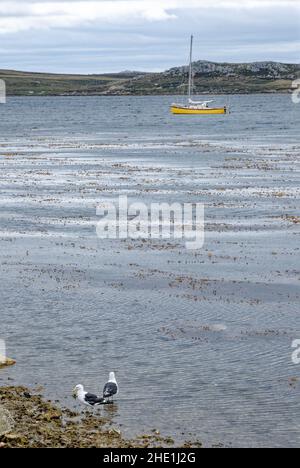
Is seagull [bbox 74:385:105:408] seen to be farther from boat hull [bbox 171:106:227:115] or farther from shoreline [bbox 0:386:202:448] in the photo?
boat hull [bbox 171:106:227:115]

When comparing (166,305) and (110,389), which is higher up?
(110,389)

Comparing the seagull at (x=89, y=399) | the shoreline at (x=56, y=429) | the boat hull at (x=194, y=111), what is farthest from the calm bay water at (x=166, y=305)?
the boat hull at (x=194, y=111)

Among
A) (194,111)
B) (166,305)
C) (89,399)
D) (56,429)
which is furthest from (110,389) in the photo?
(194,111)

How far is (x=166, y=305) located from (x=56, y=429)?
10.2 m

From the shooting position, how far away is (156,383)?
1975cm

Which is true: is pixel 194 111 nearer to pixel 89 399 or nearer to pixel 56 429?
pixel 89 399

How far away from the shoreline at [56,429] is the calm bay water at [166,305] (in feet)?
1.42

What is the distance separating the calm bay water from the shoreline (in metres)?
0.43

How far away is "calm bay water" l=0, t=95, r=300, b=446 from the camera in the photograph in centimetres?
1859

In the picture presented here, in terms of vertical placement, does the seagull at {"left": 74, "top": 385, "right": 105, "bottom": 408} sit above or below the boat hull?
above

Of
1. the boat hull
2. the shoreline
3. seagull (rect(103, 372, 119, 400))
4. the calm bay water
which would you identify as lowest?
the boat hull

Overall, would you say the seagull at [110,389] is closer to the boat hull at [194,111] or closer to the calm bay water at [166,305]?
the calm bay water at [166,305]

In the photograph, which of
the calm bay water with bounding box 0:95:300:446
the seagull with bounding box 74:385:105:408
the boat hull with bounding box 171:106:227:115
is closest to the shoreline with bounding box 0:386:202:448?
the seagull with bounding box 74:385:105:408

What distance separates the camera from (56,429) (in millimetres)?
16734
